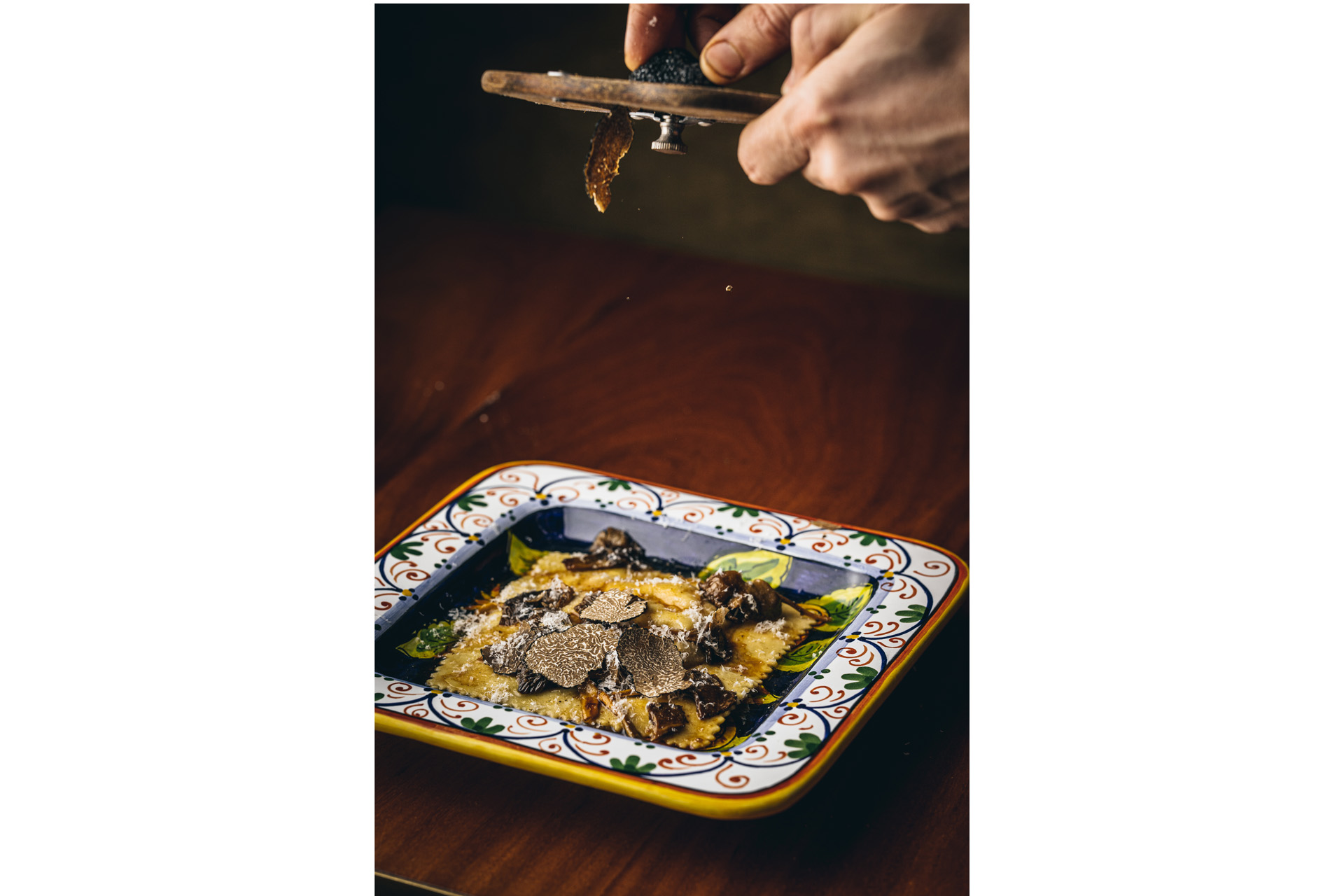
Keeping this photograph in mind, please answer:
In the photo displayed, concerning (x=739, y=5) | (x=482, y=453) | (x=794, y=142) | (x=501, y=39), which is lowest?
(x=482, y=453)

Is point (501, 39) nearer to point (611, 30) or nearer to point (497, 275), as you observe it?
point (611, 30)

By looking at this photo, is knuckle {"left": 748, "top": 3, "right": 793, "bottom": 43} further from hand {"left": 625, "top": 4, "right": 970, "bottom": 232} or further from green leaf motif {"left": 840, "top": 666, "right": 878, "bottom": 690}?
green leaf motif {"left": 840, "top": 666, "right": 878, "bottom": 690}

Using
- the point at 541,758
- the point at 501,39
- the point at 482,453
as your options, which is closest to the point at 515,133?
the point at 501,39

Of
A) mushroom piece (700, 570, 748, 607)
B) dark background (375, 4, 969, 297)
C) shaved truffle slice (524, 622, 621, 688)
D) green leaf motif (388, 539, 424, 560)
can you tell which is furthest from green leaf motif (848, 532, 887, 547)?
dark background (375, 4, 969, 297)

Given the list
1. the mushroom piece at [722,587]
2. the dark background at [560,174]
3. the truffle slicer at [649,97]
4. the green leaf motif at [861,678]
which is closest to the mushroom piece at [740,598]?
the mushroom piece at [722,587]

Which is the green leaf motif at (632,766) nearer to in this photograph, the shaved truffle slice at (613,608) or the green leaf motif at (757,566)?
the shaved truffle slice at (613,608)

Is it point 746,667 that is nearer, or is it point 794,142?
point 794,142
